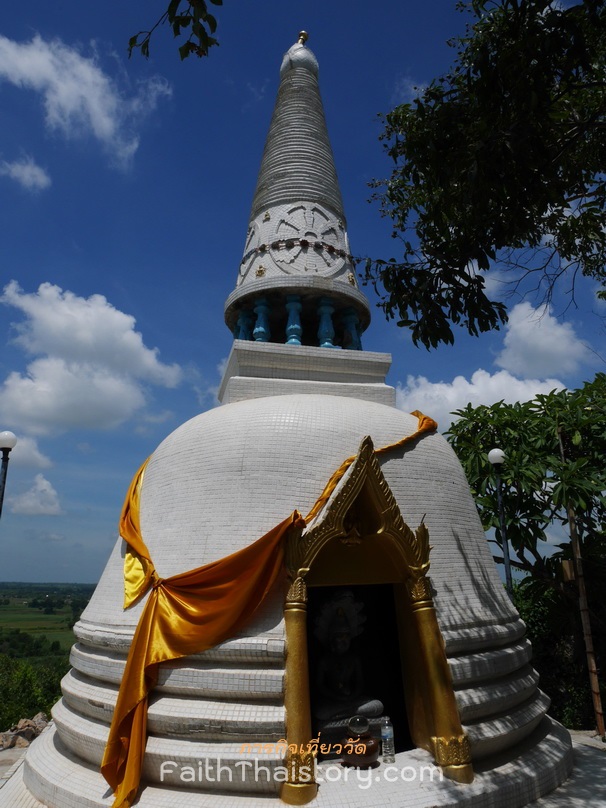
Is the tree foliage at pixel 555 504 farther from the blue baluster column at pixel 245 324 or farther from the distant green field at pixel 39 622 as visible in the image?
the distant green field at pixel 39 622

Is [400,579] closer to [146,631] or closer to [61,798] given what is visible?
[146,631]

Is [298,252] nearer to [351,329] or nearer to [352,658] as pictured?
[351,329]

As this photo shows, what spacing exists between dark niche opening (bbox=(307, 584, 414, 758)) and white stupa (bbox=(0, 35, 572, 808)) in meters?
0.03

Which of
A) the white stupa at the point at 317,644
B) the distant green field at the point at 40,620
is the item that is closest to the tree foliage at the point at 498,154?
the white stupa at the point at 317,644

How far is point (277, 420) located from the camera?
8.73 meters

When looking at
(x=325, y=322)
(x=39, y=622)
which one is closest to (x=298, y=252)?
(x=325, y=322)

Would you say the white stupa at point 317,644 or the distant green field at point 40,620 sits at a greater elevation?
the white stupa at point 317,644

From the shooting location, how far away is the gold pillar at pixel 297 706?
242 inches

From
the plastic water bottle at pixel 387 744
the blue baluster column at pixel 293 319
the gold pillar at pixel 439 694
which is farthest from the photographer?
the blue baluster column at pixel 293 319

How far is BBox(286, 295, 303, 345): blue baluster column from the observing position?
1195 cm

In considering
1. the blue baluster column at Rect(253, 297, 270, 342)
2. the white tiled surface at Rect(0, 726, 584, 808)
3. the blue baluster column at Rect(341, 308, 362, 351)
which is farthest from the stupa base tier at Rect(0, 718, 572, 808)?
the blue baluster column at Rect(341, 308, 362, 351)

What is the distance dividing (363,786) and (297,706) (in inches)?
47.0

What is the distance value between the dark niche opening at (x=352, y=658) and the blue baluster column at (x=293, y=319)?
223 inches

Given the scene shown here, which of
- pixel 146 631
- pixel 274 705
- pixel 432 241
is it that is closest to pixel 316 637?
pixel 274 705
